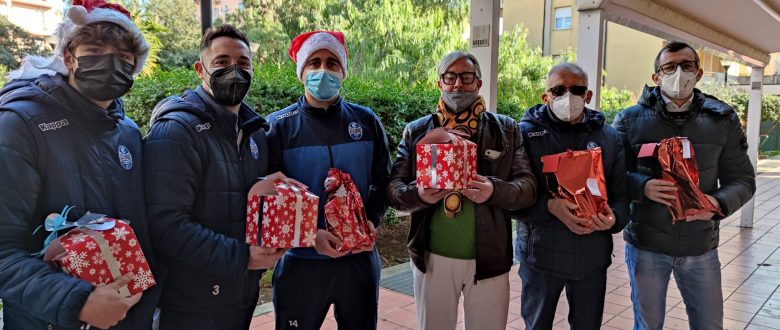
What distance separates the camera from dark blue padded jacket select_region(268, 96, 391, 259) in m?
2.56

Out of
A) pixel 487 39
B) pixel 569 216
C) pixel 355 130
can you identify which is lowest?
pixel 569 216

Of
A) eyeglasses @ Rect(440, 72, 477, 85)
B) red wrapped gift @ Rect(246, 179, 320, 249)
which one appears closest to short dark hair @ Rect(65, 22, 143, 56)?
red wrapped gift @ Rect(246, 179, 320, 249)

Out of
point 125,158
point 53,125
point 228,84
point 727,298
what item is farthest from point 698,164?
point 53,125

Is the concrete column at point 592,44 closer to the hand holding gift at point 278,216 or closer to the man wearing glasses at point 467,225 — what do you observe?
the man wearing glasses at point 467,225

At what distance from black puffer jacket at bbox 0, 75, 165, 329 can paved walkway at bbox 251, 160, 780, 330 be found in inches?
98.5

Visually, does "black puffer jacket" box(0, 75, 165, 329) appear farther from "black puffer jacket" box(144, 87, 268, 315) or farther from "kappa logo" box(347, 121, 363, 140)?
"kappa logo" box(347, 121, 363, 140)

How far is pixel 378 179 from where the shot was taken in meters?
2.81

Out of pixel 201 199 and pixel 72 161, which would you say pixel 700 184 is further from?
pixel 72 161

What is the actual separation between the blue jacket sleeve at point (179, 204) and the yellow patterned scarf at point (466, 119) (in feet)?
4.23

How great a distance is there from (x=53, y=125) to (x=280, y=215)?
0.82m

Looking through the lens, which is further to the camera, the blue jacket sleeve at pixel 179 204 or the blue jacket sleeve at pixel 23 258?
the blue jacket sleeve at pixel 179 204

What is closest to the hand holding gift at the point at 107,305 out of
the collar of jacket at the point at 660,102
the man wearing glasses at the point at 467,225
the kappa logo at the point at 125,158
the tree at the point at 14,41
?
the kappa logo at the point at 125,158

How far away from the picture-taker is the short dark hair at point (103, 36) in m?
1.84

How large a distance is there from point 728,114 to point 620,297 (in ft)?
8.25
